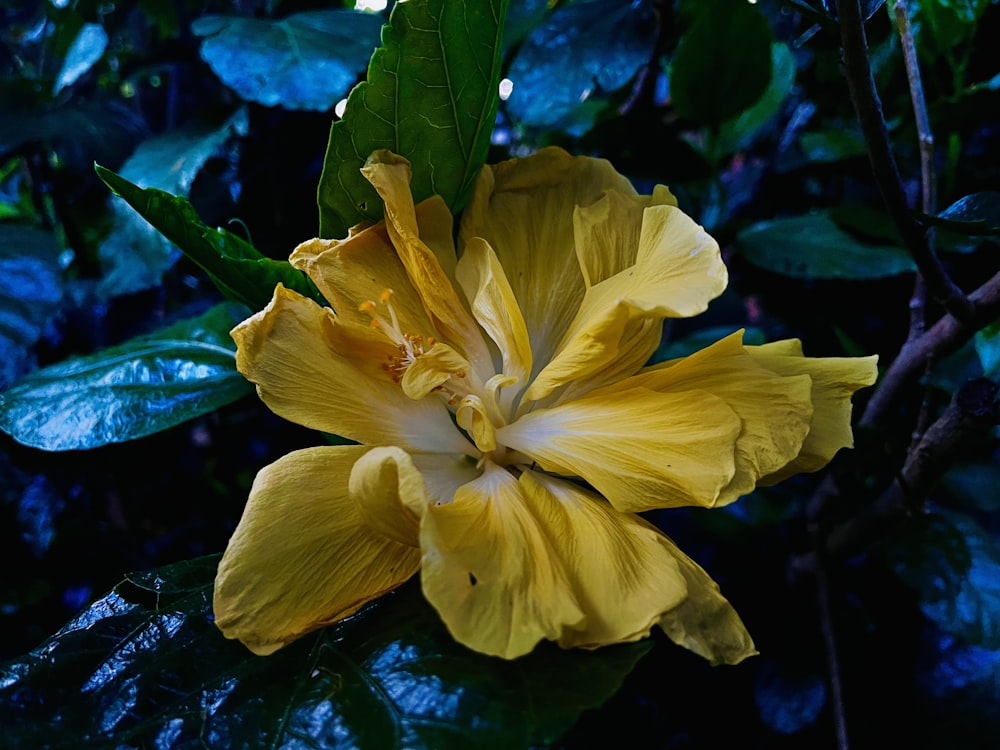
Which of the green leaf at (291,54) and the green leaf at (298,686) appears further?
the green leaf at (291,54)

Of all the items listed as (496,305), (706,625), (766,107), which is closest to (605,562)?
(706,625)

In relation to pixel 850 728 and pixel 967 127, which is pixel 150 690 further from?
pixel 967 127

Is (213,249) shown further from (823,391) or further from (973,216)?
(973,216)

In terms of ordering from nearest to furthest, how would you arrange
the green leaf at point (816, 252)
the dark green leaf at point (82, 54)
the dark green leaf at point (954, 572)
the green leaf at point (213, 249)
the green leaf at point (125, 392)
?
the green leaf at point (213, 249) < the green leaf at point (125, 392) < the dark green leaf at point (954, 572) < the green leaf at point (816, 252) < the dark green leaf at point (82, 54)

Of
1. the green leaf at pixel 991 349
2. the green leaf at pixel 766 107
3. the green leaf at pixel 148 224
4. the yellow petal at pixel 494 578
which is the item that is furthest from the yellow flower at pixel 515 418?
the green leaf at pixel 766 107

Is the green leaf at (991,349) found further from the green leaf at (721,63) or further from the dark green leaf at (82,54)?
the dark green leaf at (82,54)

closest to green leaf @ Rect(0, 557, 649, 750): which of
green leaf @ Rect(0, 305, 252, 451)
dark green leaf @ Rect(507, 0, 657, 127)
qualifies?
green leaf @ Rect(0, 305, 252, 451)

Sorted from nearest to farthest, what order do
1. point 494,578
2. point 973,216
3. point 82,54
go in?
point 494,578 → point 973,216 → point 82,54
